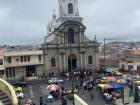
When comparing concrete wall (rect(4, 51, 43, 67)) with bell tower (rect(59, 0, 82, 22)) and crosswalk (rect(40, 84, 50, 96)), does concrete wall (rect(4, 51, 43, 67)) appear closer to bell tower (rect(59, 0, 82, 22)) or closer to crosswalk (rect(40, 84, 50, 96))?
crosswalk (rect(40, 84, 50, 96))

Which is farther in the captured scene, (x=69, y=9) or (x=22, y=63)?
(x=69, y=9)

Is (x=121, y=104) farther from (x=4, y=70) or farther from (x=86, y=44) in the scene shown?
(x=86, y=44)

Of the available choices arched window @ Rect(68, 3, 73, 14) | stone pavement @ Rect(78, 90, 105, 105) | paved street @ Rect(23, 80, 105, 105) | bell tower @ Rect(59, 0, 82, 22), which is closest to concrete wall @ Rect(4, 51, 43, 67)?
paved street @ Rect(23, 80, 105, 105)

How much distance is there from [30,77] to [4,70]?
4.68 m

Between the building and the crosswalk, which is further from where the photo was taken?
the building

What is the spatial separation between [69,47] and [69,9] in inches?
353

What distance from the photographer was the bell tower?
64875 millimetres

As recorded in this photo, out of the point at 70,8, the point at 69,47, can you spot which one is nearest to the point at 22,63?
the point at 69,47

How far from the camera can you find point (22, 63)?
186 ft

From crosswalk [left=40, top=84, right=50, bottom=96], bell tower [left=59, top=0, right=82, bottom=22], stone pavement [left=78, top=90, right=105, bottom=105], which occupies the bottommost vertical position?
stone pavement [left=78, top=90, right=105, bottom=105]

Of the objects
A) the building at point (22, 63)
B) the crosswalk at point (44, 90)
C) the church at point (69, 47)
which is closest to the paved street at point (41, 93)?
the crosswalk at point (44, 90)

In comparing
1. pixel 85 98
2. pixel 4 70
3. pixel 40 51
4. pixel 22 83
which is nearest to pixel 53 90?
pixel 85 98

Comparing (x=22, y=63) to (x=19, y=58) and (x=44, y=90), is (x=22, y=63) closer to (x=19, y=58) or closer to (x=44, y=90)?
(x=19, y=58)

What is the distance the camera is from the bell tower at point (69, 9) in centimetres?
6488
